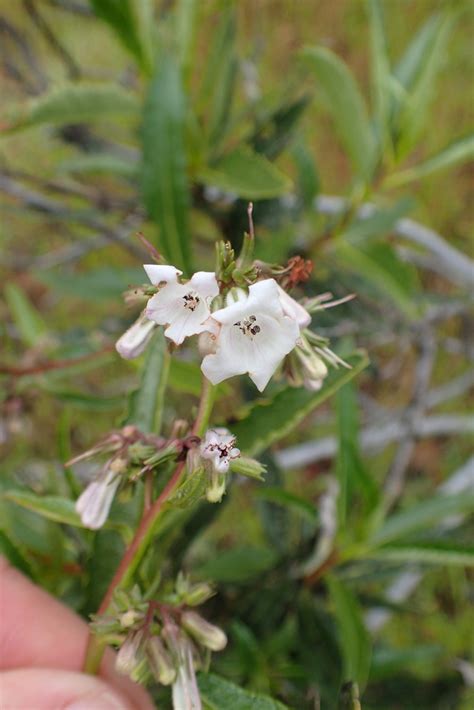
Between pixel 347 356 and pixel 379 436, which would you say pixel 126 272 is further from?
pixel 379 436

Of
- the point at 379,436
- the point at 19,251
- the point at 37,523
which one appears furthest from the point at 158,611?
the point at 19,251

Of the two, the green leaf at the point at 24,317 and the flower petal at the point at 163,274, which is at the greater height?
the flower petal at the point at 163,274

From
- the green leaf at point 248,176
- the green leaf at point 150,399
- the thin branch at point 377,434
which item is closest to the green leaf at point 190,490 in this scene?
the green leaf at point 150,399

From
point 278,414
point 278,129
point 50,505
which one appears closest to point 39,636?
point 50,505

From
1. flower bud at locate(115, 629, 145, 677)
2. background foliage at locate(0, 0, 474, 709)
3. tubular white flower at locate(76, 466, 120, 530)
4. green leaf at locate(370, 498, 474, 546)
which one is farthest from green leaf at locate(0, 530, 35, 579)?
green leaf at locate(370, 498, 474, 546)

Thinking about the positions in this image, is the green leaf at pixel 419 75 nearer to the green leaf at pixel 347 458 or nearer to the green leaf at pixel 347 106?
Result: the green leaf at pixel 347 106
